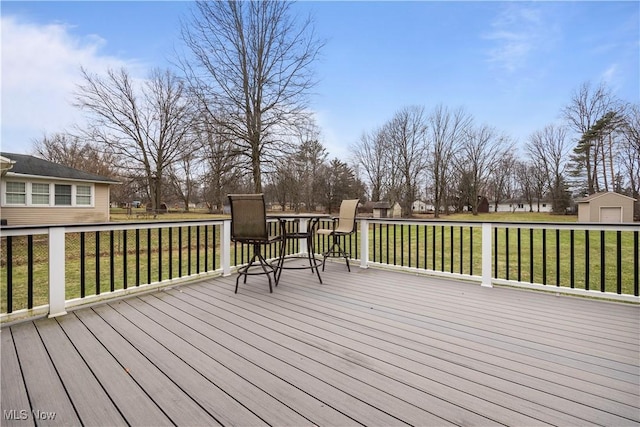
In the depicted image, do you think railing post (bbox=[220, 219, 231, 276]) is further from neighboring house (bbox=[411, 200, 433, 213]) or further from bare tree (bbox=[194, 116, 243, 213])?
neighboring house (bbox=[411, 200, 433, 213])

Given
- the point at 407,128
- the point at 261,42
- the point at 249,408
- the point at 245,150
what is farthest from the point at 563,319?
the point at 407,128

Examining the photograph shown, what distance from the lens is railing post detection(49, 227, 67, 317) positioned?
93.7 inches

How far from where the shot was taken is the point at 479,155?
22750 millimetres

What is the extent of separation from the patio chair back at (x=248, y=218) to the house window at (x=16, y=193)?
1219cm

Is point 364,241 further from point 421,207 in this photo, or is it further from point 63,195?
point 421,207

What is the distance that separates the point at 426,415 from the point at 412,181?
2175 cm

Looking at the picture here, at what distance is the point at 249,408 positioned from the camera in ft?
4.25

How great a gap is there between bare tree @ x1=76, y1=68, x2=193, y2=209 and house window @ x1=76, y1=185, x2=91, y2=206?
10.9 feet

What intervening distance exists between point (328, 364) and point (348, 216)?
291 cm

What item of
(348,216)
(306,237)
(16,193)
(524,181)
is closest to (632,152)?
(524,181)

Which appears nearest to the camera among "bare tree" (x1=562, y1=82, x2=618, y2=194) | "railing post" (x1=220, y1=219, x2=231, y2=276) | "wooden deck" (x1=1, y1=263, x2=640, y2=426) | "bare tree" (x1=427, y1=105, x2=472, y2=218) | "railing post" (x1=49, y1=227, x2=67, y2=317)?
"wooden deck" (x1=1, y1=263, x2=640, y2=426)

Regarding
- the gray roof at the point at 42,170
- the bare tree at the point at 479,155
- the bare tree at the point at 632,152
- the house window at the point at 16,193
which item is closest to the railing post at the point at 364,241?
the gray roof at the point at 42,170

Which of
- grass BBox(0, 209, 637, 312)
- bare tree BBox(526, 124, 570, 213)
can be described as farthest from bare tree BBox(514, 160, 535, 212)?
grass BBox(0, 209, 637, 312)

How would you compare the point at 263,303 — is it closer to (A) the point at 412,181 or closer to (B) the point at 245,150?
(B) the point at 245,150
